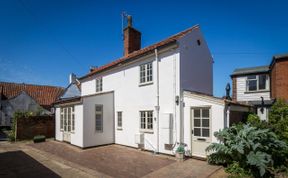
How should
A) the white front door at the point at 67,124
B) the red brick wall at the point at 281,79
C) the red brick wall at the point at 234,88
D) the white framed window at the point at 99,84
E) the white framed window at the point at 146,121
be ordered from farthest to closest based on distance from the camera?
the red brick wall at the point at 234,88 → the white framed window at the point at 99,84 → the red brick wall at the point at 281,79 → the white front door at the point at 67,124 → the white framed window at the point at 146,121

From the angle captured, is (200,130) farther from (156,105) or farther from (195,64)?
(195,64)

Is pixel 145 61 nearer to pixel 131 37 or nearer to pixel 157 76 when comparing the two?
pixel 157 76

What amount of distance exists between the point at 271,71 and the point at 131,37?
522 inches

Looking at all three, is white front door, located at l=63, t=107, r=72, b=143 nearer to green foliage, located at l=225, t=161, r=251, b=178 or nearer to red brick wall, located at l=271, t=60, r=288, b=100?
green foliage, located at l=225, t=161, r=251, b=178

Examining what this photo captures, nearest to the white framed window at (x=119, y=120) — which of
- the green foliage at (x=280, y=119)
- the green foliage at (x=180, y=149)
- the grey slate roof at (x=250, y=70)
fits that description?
the green foliage at (x=180, y=149)

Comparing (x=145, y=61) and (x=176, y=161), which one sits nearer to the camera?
(x=176, y=161)

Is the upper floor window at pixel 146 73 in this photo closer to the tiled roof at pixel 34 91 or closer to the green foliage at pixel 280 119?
the green foliage at pixel 280 119

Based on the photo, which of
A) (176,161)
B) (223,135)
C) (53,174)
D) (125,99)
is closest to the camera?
(53,174)

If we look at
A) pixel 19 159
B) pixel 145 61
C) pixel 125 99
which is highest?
pixel 145 61

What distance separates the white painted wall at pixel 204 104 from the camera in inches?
378

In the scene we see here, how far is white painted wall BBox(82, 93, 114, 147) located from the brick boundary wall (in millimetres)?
8461

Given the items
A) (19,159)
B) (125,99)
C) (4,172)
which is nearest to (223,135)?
(125,99)

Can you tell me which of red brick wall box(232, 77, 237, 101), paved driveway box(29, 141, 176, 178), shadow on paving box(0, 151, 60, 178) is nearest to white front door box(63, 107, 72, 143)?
paved driveway box(29, 141, 176, 178)

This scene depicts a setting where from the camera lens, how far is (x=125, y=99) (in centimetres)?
1444
